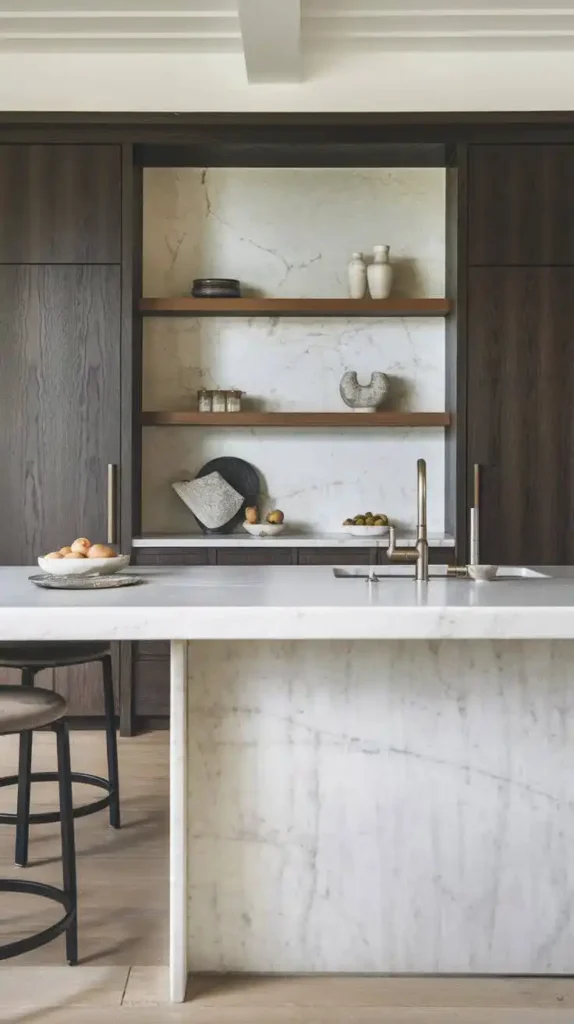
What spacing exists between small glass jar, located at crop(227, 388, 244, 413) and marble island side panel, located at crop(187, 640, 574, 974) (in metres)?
2.74

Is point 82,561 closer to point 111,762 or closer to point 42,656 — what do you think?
point 42,656

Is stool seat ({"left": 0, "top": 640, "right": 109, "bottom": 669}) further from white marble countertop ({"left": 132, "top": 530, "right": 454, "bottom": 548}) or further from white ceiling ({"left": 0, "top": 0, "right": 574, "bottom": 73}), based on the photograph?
white ceiling ({"left": 0, "top": 0, "right": 574, "bottom": 73})

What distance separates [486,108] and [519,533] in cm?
191

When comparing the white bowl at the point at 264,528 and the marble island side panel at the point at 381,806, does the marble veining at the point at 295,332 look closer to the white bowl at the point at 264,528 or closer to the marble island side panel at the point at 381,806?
the white bowl at the point at 264,528

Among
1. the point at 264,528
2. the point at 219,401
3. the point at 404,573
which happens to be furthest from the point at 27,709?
the point at 219,401

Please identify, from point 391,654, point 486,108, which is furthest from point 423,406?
point 391,654

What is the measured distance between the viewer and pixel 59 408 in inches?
179

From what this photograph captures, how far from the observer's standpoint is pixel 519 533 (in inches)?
178

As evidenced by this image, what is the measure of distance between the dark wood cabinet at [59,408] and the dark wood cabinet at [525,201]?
166cm

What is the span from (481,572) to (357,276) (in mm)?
2561

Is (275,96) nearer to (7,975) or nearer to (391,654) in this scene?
(391,654)

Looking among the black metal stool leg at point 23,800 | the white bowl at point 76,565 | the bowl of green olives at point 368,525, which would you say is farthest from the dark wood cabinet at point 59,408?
the white bowl at point 76,565

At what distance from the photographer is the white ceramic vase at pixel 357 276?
4.88m

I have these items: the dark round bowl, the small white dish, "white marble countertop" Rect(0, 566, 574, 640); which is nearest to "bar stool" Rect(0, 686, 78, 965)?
"white marble countertop" Rect(0, 566, 574, 640)
